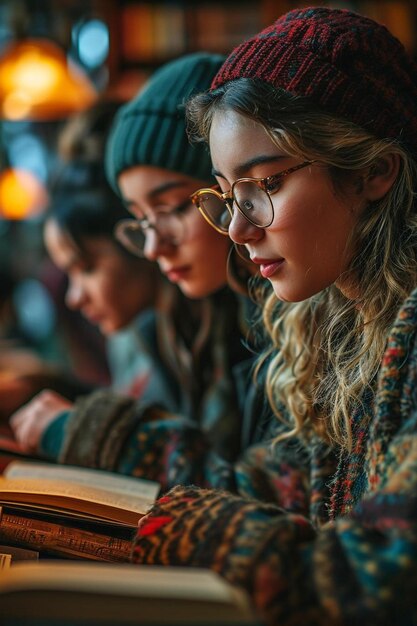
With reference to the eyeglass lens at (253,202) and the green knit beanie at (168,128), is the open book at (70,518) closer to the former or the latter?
the eyeglass lens at (253,202)

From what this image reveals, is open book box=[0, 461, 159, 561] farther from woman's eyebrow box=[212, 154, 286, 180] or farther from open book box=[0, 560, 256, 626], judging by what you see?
woman's eyebrow box=[212, 154, 286, 180]

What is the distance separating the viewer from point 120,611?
2.07 feet

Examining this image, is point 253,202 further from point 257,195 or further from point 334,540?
point 334,540

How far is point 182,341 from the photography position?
1.94 metres

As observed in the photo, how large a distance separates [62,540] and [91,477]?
29 centimetres

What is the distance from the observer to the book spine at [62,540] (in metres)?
0.99

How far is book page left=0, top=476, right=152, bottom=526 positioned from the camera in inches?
41.3

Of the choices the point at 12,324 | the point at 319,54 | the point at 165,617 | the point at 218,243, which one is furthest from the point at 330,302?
the point at 12,324

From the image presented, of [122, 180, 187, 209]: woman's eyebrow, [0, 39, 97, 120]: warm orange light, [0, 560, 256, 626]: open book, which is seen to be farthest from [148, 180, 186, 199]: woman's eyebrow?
[0, 39, 97, 120]: warm orange light

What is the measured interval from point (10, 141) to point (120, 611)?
238 inches

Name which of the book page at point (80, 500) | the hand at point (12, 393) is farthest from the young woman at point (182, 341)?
the book page at point (80, 500)

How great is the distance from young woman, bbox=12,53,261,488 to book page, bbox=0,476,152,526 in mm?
256

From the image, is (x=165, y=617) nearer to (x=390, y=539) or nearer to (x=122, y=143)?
(x=390, y=539)

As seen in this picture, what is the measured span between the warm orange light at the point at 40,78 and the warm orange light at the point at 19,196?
1.10m
